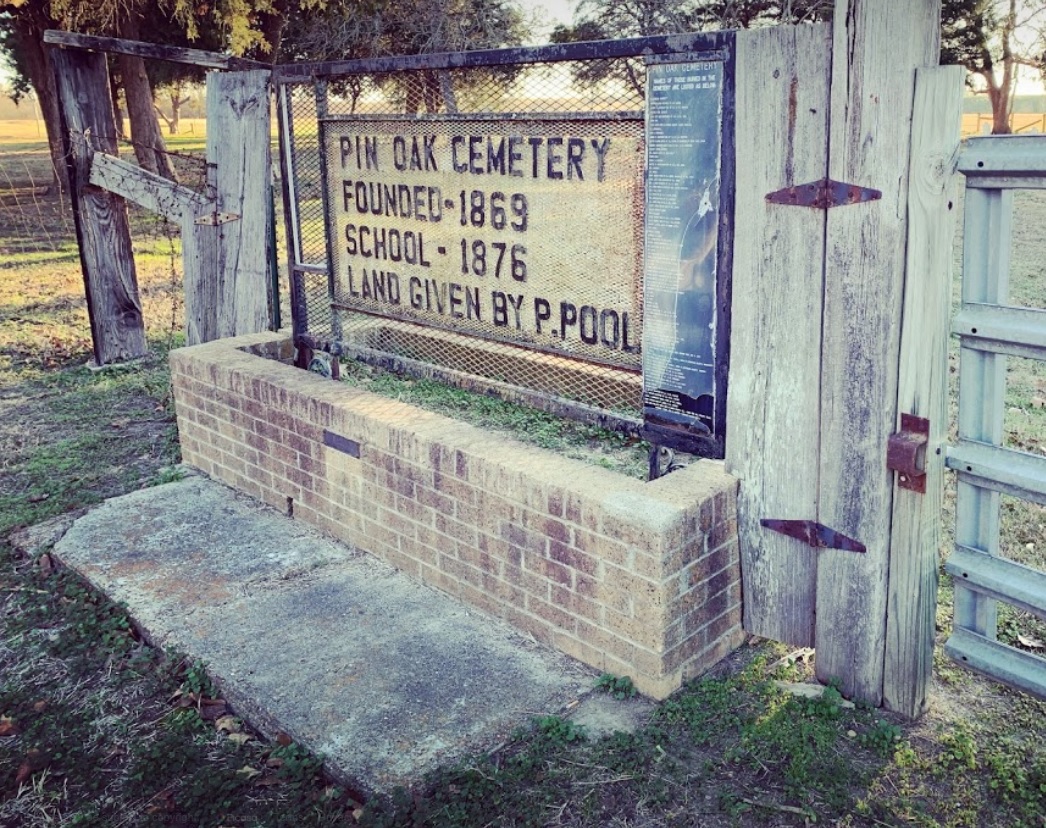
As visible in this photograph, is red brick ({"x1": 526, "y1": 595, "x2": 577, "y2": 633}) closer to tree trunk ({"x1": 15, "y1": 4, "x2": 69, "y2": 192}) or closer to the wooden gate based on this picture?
the wooden gate

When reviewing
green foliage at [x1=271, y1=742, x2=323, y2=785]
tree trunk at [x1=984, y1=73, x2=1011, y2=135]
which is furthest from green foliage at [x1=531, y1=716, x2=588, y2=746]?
tree trunk at [x1=984, y1=73, x2=1011, y2=135]

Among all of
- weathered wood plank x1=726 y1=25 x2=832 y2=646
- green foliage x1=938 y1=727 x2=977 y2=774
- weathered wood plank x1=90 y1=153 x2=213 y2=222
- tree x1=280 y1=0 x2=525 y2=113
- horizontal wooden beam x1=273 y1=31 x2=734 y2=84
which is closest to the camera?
green foliage x1=938 y1=727 x2=977 y2=774

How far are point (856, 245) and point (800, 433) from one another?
614 mm

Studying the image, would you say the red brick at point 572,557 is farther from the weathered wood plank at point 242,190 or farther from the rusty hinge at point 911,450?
the weathered wood plank at point 242,190

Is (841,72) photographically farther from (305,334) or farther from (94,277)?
(94,277)

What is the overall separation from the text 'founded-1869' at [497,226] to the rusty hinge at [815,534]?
29.5 inches

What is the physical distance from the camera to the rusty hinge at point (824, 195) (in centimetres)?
291

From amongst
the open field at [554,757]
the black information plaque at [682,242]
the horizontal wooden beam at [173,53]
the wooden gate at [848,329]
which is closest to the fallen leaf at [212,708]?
the open field at [554,757]

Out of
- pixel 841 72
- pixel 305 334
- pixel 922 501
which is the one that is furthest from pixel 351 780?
pixel 305 334

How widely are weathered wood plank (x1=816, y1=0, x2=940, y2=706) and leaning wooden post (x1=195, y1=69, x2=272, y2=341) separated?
3474mm

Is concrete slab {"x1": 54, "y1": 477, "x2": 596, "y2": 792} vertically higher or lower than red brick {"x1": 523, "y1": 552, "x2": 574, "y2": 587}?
lower

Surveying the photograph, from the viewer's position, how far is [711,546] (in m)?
3.37

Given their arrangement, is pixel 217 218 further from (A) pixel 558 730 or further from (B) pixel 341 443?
(A) pixel 558 730

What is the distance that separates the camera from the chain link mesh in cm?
353
